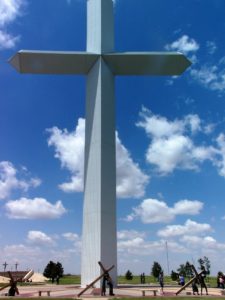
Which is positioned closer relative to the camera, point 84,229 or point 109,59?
point 84,229

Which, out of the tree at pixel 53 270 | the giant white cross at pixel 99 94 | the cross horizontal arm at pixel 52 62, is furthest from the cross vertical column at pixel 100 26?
the tree at pixel 53 270

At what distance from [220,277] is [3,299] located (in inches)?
590

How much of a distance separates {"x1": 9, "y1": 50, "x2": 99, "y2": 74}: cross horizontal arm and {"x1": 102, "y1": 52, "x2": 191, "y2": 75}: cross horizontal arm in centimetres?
158

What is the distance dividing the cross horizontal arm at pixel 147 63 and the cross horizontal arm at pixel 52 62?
5.18 ft

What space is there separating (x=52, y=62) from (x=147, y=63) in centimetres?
713

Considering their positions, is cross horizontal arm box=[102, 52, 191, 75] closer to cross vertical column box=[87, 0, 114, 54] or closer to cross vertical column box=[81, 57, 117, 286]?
cross vertical column box=[81, 57, 117, 286]

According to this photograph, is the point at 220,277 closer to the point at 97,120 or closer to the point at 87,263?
the point at 87,263

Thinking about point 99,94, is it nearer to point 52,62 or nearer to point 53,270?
point 52,62

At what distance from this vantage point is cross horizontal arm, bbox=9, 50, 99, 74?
27172 mm

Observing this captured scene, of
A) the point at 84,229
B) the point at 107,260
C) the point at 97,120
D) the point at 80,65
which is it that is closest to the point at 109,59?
the point at 80,65

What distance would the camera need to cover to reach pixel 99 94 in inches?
1059

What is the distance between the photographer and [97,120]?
26.5 metres

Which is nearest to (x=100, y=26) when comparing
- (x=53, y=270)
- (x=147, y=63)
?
(x=147, y=63)

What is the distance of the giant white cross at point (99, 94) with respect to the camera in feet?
79.5
